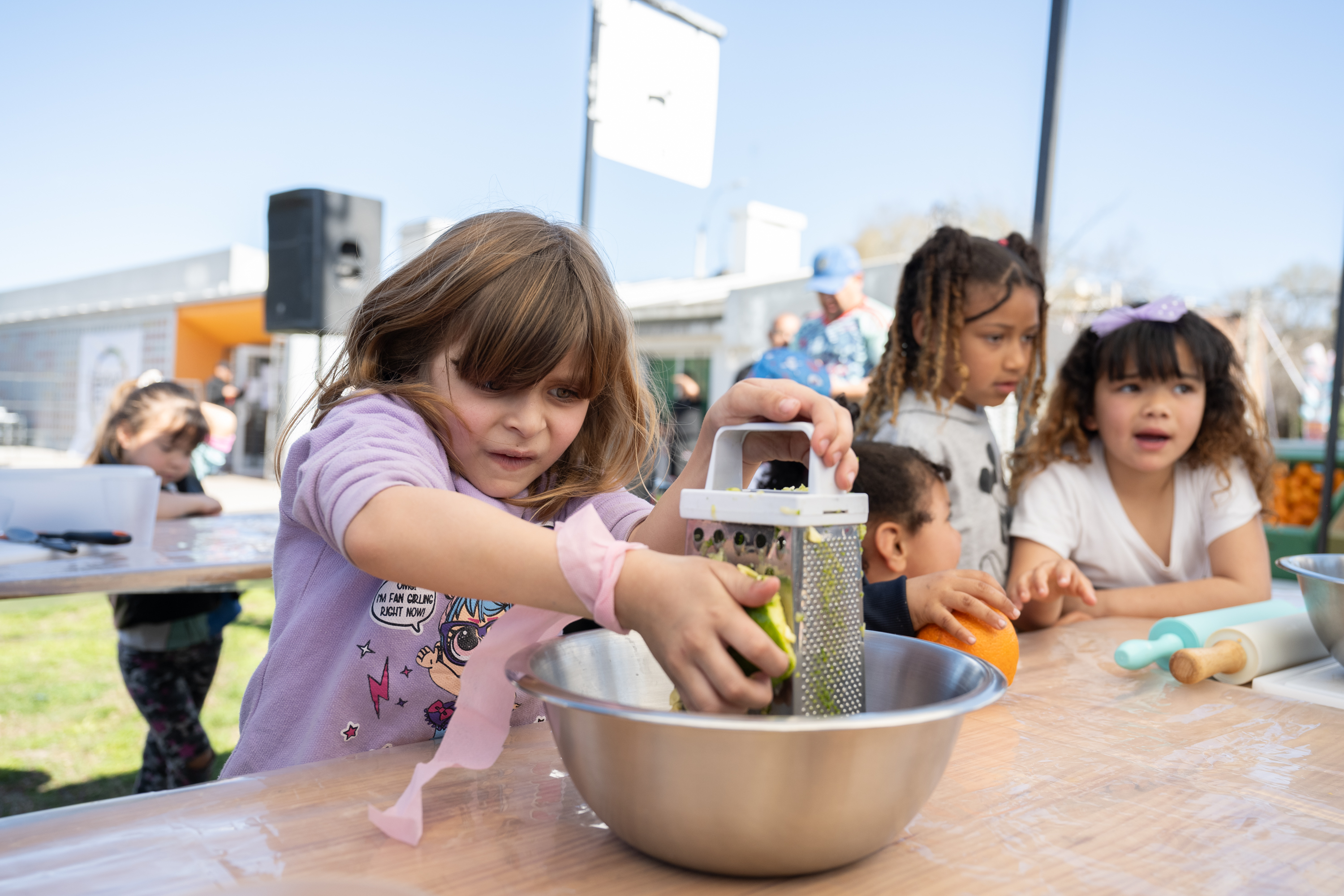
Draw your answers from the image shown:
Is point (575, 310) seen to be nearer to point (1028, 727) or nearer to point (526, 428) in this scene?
point (526, 428)

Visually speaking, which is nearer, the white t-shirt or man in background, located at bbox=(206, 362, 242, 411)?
the white t-shirt

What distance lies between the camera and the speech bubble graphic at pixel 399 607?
1.06m

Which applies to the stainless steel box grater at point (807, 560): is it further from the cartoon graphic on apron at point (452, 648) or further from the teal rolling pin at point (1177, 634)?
the teal rolling pin at point (1177, 634)

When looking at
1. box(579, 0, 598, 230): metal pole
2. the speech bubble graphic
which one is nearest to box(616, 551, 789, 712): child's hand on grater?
the speech bubble graphic

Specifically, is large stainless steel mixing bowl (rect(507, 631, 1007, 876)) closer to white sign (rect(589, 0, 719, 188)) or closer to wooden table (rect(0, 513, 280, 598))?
wooden table (rect(0, 513, 280, 598))

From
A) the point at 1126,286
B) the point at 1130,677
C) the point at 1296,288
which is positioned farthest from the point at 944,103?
the point at 1130,677

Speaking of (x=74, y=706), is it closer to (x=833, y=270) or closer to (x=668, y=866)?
(x=668, y=866)

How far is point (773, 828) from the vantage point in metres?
0.52

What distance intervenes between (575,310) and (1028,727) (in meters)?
0.73

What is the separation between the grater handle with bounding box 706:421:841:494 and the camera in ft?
2.32

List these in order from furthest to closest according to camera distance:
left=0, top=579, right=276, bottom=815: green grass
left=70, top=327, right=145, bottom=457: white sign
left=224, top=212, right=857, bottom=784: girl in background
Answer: left=70, top=327, right=145, bottom=457: white sign, left=0, top=579, right=276, bottom=815: green grass, left=224, top=212, right=857, bottom=784: girl in background

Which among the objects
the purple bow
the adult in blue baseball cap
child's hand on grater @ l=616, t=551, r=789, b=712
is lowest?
child's hand on grater @ l=616, t=551, r=789, b=712

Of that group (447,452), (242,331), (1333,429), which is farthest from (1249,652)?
(242,331)

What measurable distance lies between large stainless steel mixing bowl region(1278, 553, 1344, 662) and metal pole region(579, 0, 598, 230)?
3.07 m
